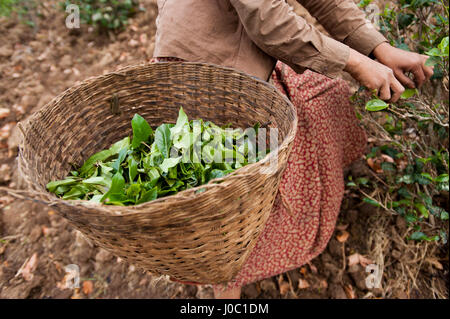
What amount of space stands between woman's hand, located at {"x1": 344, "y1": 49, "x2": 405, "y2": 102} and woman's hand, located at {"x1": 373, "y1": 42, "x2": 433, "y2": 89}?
80 mm

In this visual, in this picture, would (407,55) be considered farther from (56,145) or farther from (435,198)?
(56,145)

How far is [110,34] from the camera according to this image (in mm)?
2828

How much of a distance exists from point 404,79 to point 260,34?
0.56m

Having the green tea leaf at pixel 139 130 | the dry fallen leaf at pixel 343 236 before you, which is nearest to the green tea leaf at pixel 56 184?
the green tea leaf at pixel 139 130

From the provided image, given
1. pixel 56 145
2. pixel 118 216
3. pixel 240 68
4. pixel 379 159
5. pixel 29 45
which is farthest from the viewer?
pixel 29 45

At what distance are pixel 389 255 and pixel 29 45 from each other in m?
3.21

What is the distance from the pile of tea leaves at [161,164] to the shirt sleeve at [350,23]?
1.68ft

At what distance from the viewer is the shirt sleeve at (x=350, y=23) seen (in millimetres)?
1140

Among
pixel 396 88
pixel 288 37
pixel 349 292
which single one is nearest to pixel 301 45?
pixel 288 37

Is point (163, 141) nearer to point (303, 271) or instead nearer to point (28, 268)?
point (303, 271)

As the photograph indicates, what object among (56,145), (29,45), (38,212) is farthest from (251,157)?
(29,45)

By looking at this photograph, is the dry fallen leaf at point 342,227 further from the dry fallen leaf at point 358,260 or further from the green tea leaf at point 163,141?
the green tea leaf at point 163,141

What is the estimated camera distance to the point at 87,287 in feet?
5.03

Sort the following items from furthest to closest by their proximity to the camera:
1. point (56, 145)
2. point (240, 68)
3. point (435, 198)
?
point (435, 198) → point (240, 68) → point (56, 145)
